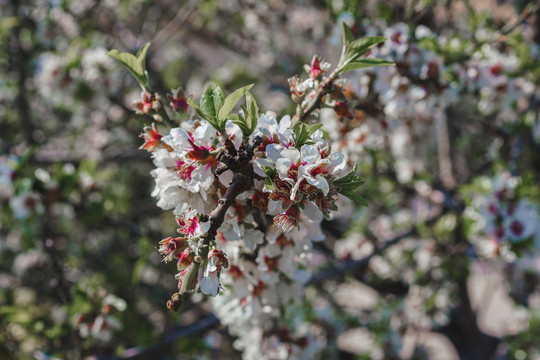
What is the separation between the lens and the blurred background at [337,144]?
6.52 ft

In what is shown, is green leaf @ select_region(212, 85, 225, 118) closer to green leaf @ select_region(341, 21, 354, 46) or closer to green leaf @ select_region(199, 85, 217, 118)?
green leaf @ select_region(199, 85, 217, 118)

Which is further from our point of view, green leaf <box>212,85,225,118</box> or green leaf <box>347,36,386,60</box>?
green leaf <box>347,36,386,60</box>

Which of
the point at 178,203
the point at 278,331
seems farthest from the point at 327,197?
the point at 278,331

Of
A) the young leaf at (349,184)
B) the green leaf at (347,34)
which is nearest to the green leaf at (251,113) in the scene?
the young leaf at (349,184)

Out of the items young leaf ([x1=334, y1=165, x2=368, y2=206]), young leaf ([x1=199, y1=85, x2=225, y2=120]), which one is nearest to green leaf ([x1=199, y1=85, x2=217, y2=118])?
young leaf ([x1=199, y1=85, x2=225, y2=120])

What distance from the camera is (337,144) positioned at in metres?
1.98

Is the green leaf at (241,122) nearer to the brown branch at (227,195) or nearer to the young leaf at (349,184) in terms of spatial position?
the brown branch at (227,195)

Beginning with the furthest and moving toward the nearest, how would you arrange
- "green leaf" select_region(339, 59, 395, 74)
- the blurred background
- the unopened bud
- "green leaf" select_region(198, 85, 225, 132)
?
1. the blurred background
2. "green leaf" select_region(339, 59, 395, 74)
3. "green leaf" select_region(198, 85, 225, 132)
4. the unopened bud

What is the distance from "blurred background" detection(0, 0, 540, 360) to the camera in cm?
199

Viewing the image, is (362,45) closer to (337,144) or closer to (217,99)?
(217,99)

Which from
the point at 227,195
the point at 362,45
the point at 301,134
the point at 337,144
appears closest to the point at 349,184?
the point at 301,134

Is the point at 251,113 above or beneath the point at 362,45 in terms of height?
beneath

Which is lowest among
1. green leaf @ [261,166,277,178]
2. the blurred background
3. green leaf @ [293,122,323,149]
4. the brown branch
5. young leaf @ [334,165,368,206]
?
the blurred background

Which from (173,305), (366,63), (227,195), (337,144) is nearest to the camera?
(173,305)
